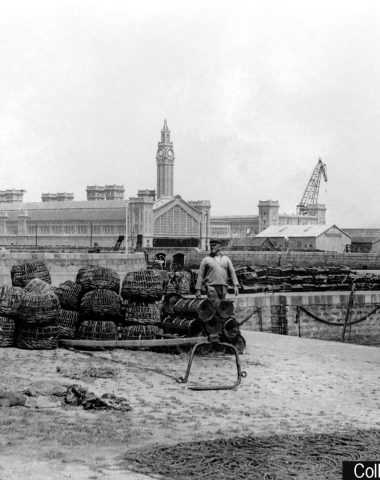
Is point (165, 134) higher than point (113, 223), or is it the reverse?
point (165, 134)

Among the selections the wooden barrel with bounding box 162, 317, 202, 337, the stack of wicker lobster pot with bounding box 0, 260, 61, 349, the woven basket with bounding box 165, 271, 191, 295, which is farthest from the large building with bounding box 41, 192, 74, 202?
the wooden barrel with bounding box 162, 317, 202, 337

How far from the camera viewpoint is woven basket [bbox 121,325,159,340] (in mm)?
14328

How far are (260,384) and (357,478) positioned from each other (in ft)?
16.9

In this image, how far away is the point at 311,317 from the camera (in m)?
23.6

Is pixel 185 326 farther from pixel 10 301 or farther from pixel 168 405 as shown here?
pixel 168 405

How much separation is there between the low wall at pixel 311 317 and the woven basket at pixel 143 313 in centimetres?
666

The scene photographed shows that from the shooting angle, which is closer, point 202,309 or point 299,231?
point 202,309

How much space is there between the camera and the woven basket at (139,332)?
1433 cm

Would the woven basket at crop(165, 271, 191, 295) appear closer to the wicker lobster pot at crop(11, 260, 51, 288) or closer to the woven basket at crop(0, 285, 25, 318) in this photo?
the wicker lobster pot at crop(11, 260, 51, 288)

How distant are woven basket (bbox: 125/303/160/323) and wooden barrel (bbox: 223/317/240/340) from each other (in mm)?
1922

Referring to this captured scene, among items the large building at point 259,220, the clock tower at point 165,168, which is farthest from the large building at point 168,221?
the clock tower at point 165,168

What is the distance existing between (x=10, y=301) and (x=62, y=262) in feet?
73.3

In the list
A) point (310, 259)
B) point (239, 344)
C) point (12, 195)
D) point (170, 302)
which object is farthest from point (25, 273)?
point (12, 195)

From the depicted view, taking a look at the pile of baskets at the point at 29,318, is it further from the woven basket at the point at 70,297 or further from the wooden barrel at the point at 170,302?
the wooden barrel at the point at 170,302
